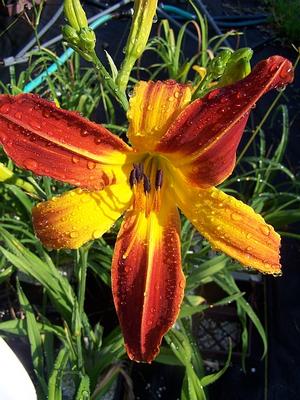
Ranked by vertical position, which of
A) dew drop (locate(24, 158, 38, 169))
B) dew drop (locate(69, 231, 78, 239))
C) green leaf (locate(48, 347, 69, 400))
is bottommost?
green leaf (locate(48, 347, 69, 400))

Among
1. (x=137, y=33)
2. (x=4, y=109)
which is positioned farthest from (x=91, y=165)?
(x=137, y=33)

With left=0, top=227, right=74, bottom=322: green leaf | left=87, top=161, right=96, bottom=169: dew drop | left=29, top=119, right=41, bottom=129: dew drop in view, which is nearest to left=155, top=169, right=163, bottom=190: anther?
left=87, top=161, right=96, bottom=169: dew drop

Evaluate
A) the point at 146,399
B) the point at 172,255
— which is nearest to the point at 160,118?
the point at 172,255

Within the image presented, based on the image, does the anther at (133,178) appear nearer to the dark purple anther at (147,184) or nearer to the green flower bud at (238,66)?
the dark purple anther at (147,184)

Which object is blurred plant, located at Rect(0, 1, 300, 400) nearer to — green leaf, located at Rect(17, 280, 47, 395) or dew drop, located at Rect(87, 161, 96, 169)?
green leaf, located at Rect(17, 280, 47, 395)

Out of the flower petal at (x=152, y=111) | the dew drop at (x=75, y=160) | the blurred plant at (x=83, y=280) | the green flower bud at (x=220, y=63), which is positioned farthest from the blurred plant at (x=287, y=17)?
the dew drop at (x=75, y=160)

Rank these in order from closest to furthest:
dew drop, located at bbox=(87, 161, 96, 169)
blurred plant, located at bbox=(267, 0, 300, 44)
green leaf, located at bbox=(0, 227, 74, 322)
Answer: dew drop, located at bbox=(87, 161, 96, 169)
green leaf, located at bbox=(0, 227, 74, 322)
blurred plant, located at bbox=(267, 0, 300, 44)
